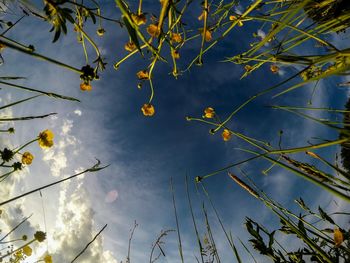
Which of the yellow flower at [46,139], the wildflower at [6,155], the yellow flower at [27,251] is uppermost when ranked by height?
the yellow flower at [46,139]

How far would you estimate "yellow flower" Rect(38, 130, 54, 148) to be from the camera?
220 centimetres

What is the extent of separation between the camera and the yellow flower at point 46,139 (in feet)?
7.21

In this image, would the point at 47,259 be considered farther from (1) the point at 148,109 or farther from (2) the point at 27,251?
(1) the point at 148,109

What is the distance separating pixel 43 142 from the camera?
7.27ft

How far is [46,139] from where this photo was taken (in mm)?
2244

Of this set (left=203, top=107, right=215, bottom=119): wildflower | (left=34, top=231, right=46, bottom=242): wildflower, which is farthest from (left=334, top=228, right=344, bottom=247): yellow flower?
(left=34, top=231, right=46, bottom=242): wildflower

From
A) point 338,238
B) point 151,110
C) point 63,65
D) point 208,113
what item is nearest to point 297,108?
point 338,238

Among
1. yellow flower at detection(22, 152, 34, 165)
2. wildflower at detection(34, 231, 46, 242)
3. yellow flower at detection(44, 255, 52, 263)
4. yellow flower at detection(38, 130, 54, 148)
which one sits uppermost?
A: yellow flower at detection(38, 130, 54, 148)

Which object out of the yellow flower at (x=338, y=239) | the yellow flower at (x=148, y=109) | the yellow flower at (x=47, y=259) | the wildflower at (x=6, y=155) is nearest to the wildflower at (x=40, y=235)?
the yellow flower at (x=47, y=259)

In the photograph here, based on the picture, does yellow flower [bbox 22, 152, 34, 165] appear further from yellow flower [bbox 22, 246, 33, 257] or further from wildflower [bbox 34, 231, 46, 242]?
yellow flower [bbox 22, 246, 33, 257]

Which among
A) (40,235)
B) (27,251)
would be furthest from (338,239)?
(27,251)

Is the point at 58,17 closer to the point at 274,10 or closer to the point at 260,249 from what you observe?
the point at 260,249

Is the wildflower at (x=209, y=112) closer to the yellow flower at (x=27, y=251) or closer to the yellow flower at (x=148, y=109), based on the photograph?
the yellow flower at (x=148, y=109)

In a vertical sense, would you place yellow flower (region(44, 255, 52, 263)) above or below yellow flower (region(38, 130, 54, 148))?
below
